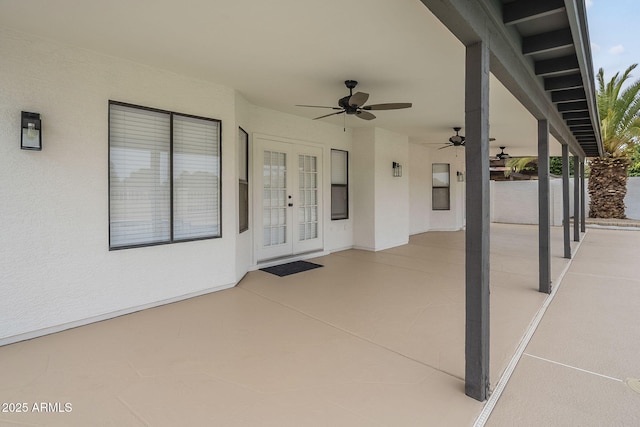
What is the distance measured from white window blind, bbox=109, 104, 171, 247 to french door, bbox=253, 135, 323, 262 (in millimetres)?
1851

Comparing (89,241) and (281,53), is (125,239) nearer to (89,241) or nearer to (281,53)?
(89,241)

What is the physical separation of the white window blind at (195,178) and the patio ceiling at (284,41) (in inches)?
27.0

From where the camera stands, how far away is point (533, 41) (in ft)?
9.57

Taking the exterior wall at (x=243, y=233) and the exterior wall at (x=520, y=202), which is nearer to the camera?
the exterior wall at (x=243, y=233)

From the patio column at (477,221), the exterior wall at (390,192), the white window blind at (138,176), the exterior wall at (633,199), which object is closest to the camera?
the patio column at (477,221)

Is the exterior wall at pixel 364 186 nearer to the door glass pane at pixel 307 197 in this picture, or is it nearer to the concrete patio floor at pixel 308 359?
the door glass pane at pixel 307 197

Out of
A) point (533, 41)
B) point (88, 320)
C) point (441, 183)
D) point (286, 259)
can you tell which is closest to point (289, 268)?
point (286, 259)

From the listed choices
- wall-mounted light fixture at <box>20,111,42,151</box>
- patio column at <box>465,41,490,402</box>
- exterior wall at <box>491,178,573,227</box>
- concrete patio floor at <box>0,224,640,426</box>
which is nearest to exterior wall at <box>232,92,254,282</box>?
concrete patio floor at <box>0,224,640,426</box>

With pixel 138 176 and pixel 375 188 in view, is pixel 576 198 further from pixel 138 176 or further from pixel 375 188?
pixel 138 176

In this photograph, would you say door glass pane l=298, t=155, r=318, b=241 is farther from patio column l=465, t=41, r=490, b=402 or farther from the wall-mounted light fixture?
patio column l=465, t=41, r=490, b=402

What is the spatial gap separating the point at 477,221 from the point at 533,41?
1.97 meters

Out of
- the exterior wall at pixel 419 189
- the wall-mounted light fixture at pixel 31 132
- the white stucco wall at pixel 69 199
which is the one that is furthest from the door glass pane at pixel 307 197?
the exterior wall at pixel 419 189

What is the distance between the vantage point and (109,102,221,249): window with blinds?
364 centimetres

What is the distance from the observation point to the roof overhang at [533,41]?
2.05 m
